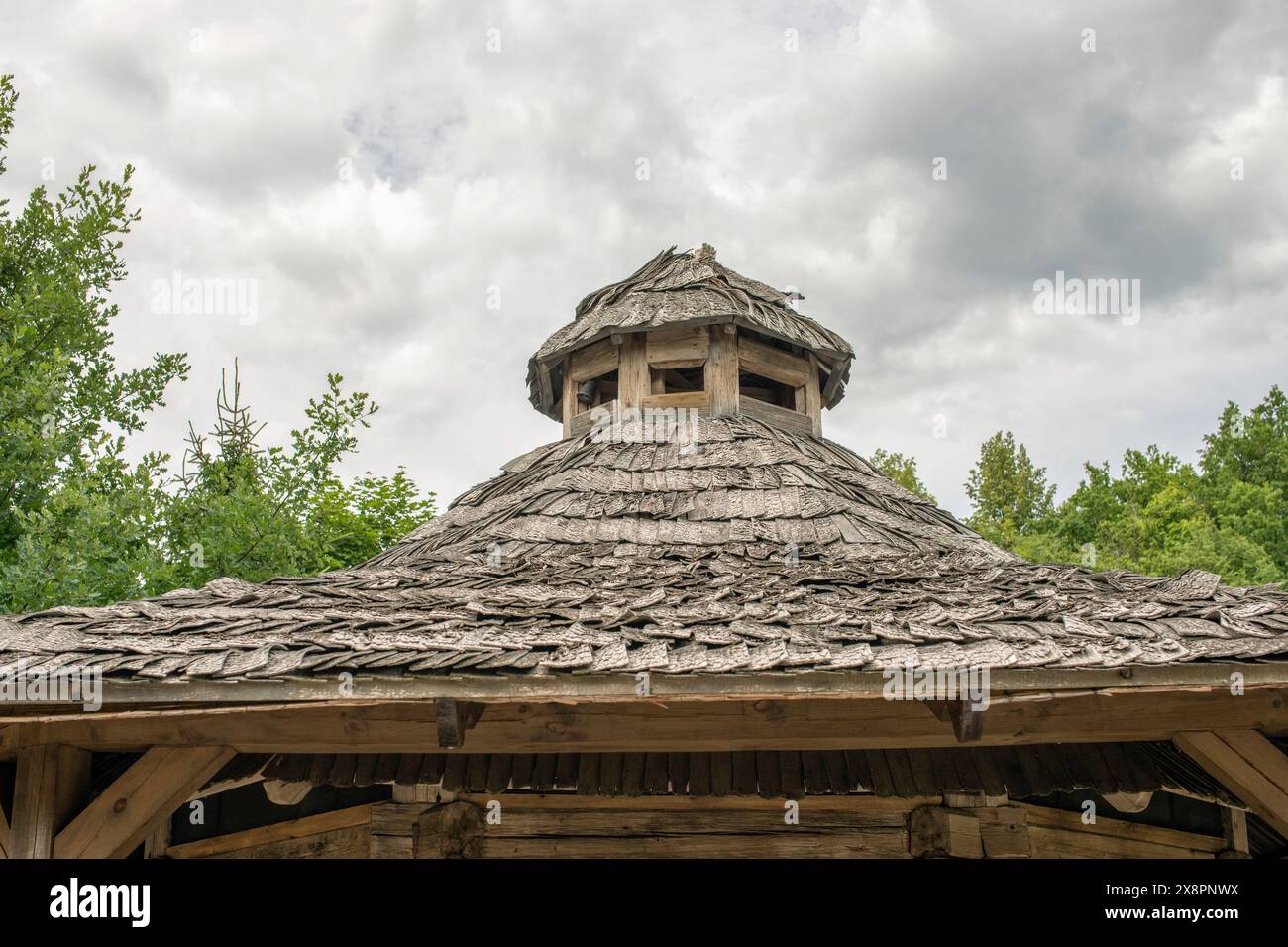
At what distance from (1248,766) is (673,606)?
7.32 ft

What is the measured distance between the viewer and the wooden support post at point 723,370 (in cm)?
741

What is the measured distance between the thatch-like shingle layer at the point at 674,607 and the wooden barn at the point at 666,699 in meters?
0.02

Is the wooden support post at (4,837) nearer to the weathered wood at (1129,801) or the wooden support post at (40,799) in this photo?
the wooden support post at (40,799)

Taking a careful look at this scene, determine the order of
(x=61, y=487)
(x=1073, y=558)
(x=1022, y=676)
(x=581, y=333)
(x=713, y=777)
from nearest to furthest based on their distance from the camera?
(x=1022, y=676) → (x=713, y=777) → (x=581, y=333) → (x=61, y=487) → (x=1073, y=558)

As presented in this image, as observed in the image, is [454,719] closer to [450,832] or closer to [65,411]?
[450,832]

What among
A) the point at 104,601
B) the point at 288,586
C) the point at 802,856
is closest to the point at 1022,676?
the point at 802,856

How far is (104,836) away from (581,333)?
207 inches

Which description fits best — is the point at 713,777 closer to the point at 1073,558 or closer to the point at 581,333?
the point at 581,333

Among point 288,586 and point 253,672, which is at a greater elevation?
point 288,586

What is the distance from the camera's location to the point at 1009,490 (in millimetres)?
31438

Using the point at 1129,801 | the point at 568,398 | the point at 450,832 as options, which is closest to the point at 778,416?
the point at 568,398

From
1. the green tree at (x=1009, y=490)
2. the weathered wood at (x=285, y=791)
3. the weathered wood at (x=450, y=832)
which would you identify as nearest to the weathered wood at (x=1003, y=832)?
the weathered wood at (x=450, y=832)

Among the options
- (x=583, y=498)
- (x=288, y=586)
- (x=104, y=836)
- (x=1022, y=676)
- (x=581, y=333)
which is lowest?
(x=104, y=836)
